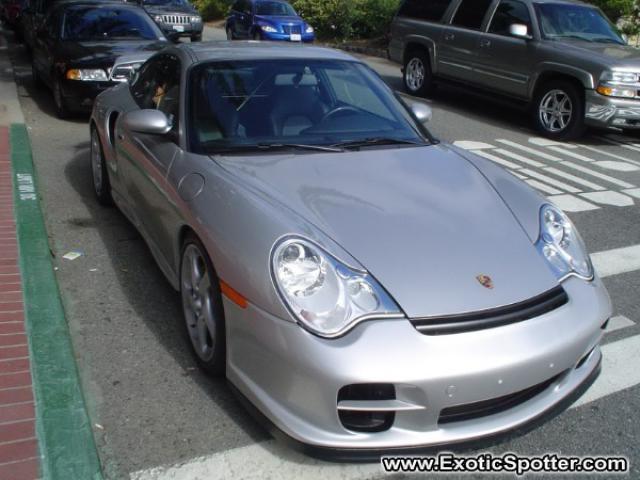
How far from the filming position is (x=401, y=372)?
95.3 inches

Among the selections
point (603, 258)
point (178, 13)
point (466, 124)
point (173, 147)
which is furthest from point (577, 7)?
point (178, 13)

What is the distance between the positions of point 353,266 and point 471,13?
368 inches

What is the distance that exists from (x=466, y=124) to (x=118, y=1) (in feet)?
18.4

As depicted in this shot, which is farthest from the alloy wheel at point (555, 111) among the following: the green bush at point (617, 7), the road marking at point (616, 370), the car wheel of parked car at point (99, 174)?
the green bush at point (617, 7)

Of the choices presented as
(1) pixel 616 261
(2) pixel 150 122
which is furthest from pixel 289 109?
(1) pixel 616 261

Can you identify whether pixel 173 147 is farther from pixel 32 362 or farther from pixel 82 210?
pixel 82 210

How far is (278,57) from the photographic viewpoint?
13.9ft

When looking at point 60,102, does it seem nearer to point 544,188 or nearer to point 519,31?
point 544,188

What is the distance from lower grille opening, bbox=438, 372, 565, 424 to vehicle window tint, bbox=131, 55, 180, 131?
2230 mm

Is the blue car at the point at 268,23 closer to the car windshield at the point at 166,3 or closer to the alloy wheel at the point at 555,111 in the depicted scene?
the car windshield at the point at 166,3

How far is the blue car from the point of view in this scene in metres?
19.5

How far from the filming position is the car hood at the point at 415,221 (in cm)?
269

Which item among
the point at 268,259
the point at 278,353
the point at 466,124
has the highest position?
the point at 268,259

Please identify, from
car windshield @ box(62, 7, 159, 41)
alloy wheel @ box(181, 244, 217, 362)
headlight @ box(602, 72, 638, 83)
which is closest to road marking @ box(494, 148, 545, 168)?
headlight @ box(602, 72, 638, 83)
